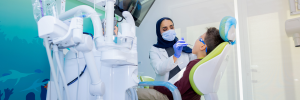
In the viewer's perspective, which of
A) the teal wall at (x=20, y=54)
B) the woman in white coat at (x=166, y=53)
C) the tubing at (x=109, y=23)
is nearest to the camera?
the tubing at (x=109, y=23)

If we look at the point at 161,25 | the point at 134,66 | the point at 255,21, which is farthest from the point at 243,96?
the point at 134,66

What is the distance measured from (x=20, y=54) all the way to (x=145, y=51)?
6.79 ft

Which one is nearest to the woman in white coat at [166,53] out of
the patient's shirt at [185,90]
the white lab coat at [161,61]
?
the white lab coat at [161,61]

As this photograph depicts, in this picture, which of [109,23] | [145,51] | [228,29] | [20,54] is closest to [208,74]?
[228,29]

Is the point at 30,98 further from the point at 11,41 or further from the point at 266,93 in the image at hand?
the point at 266,93

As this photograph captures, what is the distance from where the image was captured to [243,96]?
101 inches

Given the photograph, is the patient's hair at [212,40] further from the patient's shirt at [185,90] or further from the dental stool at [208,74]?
the patient's shirt at [185,90]

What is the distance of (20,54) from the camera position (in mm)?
1615

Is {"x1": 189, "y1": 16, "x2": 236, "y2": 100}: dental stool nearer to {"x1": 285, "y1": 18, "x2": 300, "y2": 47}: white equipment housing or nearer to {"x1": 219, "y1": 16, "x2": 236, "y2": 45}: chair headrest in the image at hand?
{"x1": 219, "y1": 16, "x2": 236, "y2": 45}: chair headrest

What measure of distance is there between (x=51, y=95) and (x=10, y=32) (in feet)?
2.40

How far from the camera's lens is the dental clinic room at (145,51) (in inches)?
42.8

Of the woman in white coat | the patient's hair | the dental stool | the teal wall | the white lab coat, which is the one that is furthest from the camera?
the woman in white coat

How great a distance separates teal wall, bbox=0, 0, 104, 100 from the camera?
150 cm

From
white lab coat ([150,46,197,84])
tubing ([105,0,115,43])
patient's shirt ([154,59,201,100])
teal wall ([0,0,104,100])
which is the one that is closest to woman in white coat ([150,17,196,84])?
white lab coat ([150,46,197,84])
